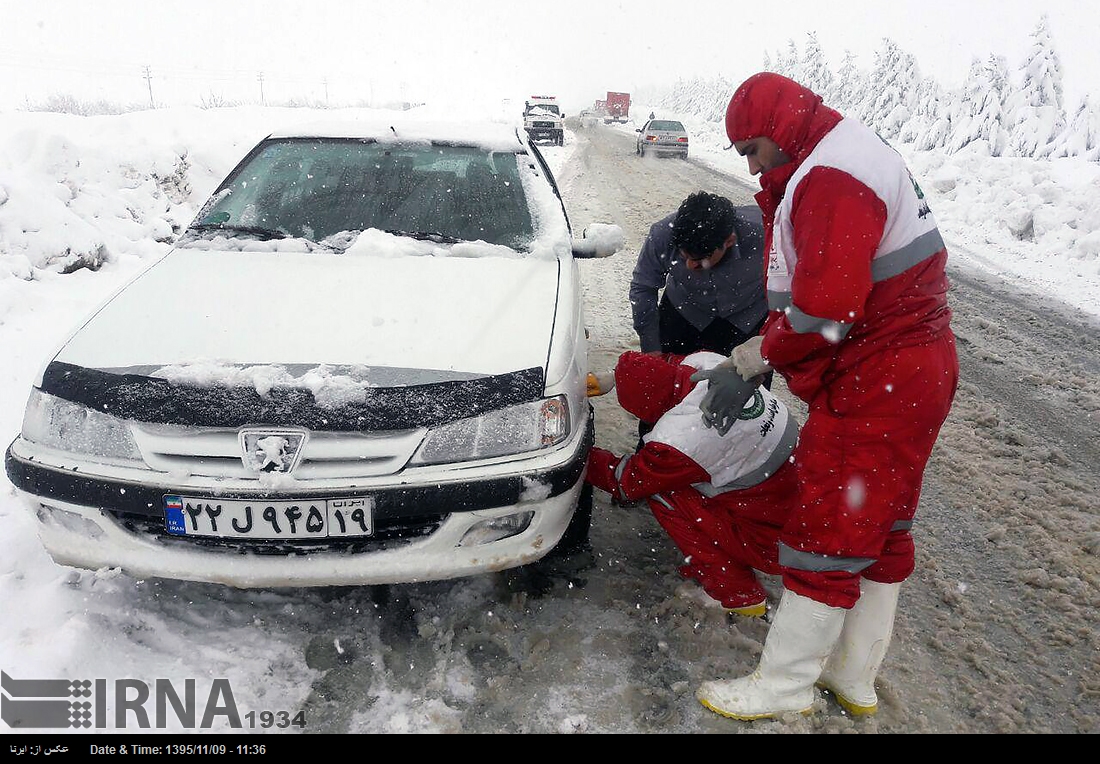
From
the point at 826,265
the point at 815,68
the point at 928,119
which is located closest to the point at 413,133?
the point at 826,265

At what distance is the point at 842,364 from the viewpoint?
178 cm

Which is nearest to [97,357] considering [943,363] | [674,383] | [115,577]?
[115,577]

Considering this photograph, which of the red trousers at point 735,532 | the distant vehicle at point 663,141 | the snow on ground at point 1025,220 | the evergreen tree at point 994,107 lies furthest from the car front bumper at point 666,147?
the red trousers at point 735,532

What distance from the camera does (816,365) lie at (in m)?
1.83

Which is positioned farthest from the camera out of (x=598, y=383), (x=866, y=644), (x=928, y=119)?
(x=928, y=119)

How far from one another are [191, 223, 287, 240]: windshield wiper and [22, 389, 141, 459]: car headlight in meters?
1.12

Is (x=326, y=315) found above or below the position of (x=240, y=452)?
above

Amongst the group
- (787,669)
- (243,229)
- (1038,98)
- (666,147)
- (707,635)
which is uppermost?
(1038,98)

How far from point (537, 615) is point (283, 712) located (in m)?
0.81

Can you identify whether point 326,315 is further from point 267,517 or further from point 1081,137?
point 1081,137

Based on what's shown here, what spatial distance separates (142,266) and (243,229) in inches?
30.0

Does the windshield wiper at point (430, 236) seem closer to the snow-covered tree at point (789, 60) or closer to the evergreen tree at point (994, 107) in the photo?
the evergreen tree at point (994, 107)

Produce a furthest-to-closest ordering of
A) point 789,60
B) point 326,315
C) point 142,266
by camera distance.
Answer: point 789,60, point 142,266, point 326,315

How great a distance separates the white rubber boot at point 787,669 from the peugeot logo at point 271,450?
133cm
